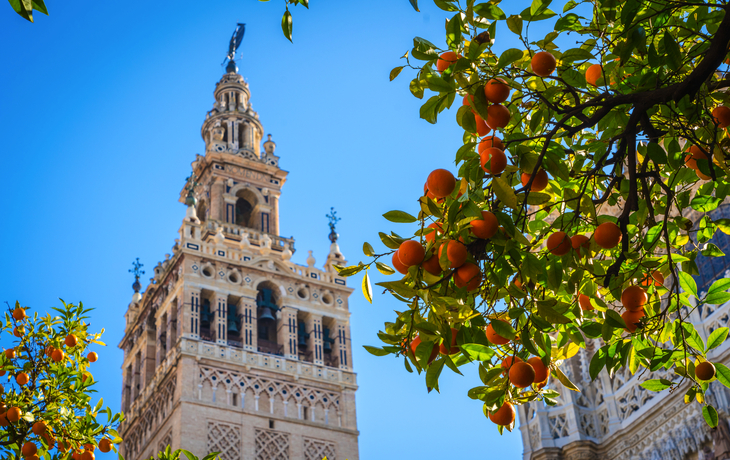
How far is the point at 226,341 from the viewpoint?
3597 cm

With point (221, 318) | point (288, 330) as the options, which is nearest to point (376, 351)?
point (221, 318)

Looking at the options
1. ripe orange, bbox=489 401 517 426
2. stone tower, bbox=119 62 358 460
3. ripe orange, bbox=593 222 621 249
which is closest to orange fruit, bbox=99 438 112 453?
ripe orange, bbox=489 401 517 426

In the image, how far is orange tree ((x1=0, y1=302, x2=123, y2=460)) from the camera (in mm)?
7125

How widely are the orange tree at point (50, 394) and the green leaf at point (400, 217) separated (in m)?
4.28

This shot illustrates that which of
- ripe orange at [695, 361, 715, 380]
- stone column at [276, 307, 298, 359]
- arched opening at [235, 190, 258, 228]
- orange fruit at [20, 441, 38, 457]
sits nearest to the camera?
ripe orange at [695, 361, 715, 380]

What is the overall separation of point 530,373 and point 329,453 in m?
32.0

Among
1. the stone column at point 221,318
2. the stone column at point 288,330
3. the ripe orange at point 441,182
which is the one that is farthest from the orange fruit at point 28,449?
the stone column at point 288,330

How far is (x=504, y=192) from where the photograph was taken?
380 cm

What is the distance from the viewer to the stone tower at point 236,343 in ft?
112

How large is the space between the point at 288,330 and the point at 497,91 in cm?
3400

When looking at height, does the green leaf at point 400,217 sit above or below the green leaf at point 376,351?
above

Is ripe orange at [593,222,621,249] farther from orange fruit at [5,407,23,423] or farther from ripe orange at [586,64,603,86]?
orange fruit at [5,407,23,423]

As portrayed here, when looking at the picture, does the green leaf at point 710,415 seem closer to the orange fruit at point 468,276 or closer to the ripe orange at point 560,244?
the ripe orange at point 560,244

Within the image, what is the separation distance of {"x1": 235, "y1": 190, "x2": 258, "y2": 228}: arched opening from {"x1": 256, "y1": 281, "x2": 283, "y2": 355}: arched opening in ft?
16.8
